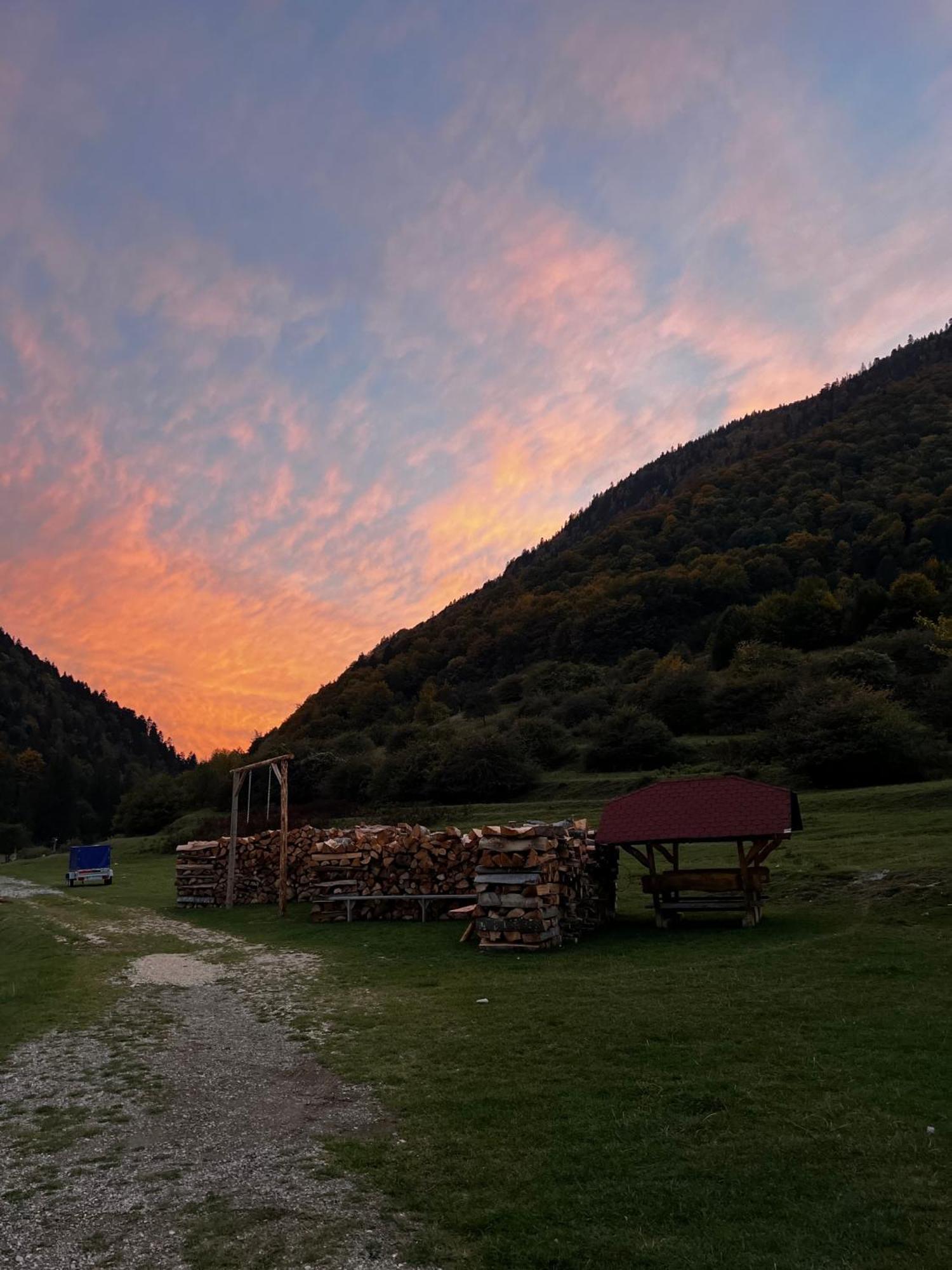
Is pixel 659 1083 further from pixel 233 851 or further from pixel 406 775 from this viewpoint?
pixel 406 775

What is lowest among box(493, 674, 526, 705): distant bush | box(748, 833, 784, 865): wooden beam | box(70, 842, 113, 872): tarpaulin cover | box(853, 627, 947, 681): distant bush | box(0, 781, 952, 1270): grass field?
box(0, 781, 952, 1270): grass field

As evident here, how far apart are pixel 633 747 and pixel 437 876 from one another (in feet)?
88.6

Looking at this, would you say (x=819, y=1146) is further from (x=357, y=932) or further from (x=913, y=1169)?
(x=357, y=932)

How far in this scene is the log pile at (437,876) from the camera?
1592cm

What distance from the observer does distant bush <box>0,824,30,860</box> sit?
276ft

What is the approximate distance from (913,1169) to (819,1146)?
0.64 m

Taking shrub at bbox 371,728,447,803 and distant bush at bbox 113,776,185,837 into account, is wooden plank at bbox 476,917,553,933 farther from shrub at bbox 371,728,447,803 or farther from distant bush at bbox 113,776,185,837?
distant bush at bbox 113,776,185,837

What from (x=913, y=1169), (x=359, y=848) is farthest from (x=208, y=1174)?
(x=359, y=848)

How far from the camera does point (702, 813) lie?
17.1 metres

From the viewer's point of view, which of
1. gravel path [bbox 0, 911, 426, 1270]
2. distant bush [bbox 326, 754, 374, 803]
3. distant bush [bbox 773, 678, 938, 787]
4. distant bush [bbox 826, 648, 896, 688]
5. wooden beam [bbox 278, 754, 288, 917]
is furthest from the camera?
distant bush [bbox 326, 754, 374, 803]

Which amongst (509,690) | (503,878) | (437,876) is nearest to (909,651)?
(509,690)

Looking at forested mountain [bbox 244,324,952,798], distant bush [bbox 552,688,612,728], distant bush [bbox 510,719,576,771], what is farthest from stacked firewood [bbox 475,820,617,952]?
distant bush [bbox 552,688,612,728]

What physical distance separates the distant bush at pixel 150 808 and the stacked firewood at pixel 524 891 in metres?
58.9

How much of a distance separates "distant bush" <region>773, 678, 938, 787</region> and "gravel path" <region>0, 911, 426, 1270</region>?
1201 inches
